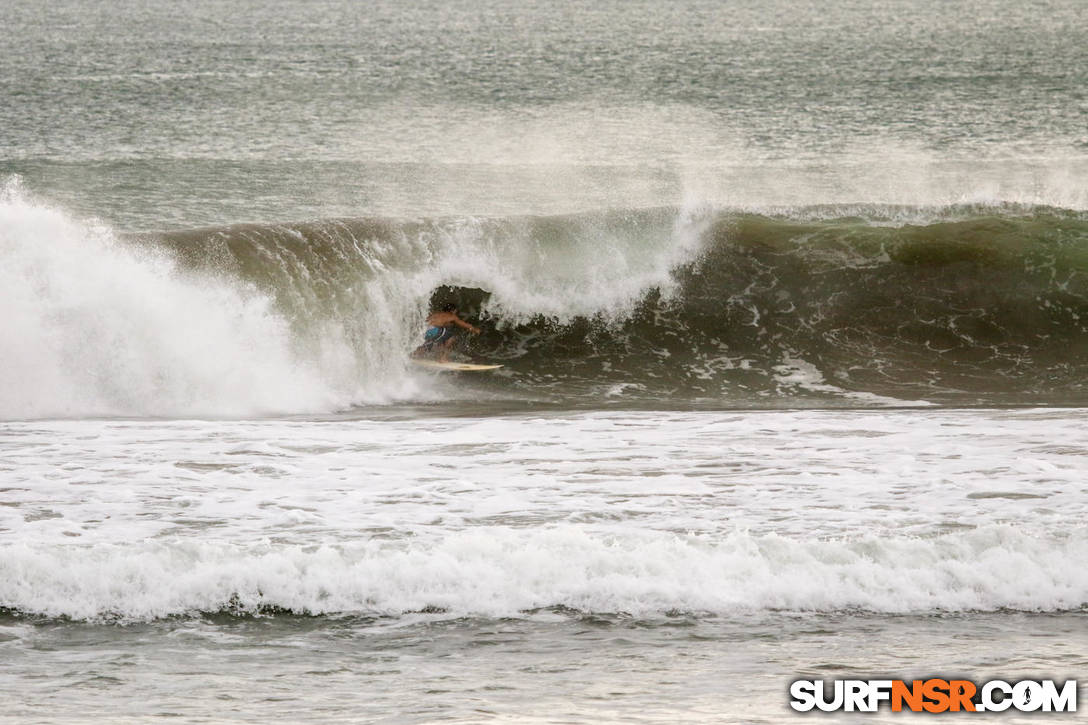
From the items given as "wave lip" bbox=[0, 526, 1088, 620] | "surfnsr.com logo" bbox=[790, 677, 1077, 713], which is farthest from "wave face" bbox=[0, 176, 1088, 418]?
"surfnsr.com logo" bbox=[790, 677, 1077, 713]

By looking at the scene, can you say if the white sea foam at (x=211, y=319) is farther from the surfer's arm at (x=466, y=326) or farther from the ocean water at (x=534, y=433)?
the surfer's arm at (x=466, y=326)

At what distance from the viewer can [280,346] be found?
14.0 meters

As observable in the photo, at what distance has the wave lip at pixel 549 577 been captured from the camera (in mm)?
7340

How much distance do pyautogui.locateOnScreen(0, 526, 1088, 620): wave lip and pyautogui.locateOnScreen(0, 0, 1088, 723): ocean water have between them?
0.02 m

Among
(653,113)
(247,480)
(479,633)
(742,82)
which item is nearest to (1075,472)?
(479,633)

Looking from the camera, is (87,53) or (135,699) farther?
(87,53)

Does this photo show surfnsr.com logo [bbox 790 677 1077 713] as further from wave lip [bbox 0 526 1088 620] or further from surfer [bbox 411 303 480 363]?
surfer [bbox 411 303 480 363]

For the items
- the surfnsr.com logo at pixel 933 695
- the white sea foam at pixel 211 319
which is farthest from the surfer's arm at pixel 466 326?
the surfnsr.com logo at pixel 933 695

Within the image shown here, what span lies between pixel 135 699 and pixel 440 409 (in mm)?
6893

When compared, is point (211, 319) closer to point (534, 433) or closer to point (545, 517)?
point (534, 433)

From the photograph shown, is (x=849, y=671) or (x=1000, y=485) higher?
(x=1000, y=485)

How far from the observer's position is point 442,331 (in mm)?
15156

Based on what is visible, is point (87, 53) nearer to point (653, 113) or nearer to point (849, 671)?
point (653, 113)

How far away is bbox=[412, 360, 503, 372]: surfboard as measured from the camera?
46.7ft
